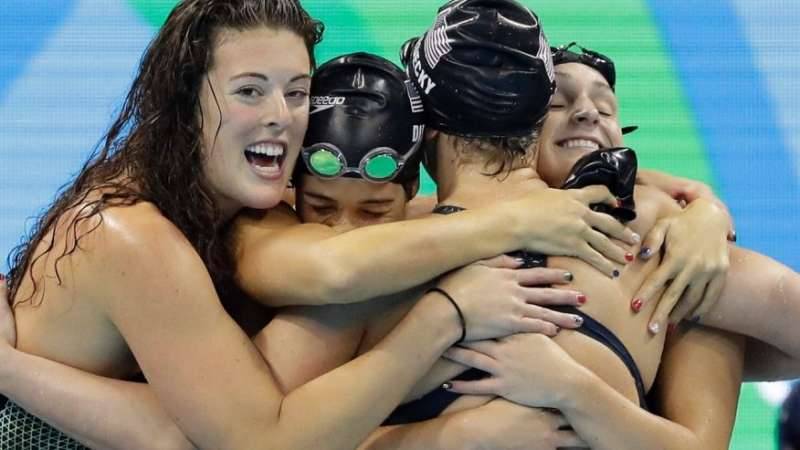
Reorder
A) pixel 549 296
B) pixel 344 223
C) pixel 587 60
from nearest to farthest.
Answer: pixel 549 296, pixel 344 223, pixel 587 60

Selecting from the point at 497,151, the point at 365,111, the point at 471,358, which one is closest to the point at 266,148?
the point at 365,111

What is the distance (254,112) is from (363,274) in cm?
51

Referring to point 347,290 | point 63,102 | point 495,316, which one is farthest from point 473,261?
point 63,102

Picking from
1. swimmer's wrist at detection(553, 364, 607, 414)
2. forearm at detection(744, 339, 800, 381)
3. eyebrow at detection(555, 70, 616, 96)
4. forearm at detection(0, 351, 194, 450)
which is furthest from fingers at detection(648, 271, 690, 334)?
forearm at detection(0, 351, 194, 450)

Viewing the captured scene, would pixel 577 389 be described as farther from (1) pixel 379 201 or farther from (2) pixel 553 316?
(1) pixel 379 201

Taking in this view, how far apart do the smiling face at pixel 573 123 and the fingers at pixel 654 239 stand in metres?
0.34

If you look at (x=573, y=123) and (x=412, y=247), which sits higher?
(x=573, y=123)

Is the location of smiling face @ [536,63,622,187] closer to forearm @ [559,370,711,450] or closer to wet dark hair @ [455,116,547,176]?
wet dark hair @ [455,116,547,176]

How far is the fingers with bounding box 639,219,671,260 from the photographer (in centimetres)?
255

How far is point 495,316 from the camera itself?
2398mm

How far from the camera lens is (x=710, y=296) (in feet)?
8.48

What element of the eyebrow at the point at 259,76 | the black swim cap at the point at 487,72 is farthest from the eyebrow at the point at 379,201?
the eyebrow at the point at 259,76

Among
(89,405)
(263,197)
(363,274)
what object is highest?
(263,197)

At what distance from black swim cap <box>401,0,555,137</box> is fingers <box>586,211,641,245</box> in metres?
0.27
